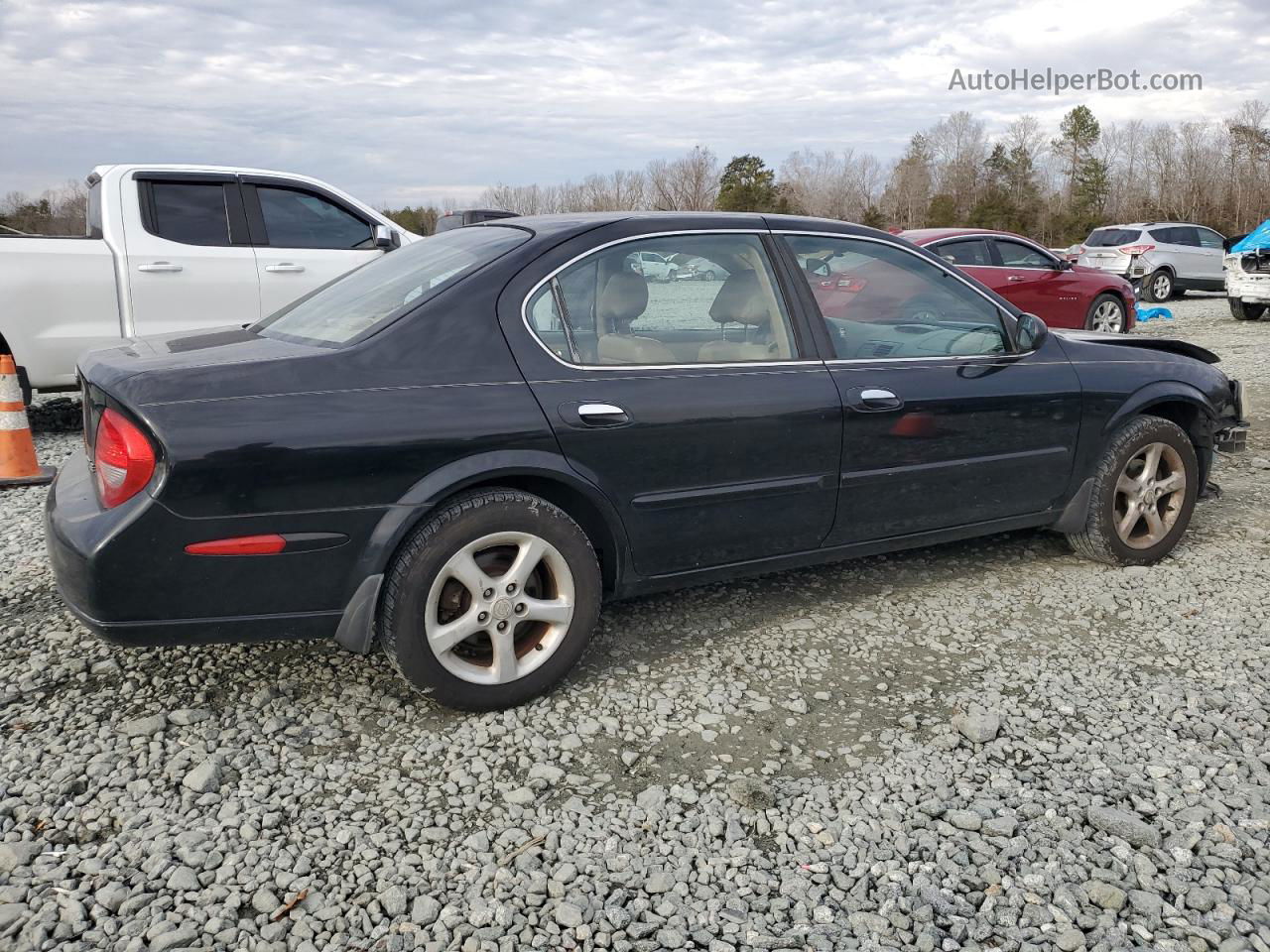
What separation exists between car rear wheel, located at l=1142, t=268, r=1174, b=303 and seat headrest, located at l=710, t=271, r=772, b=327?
18.8 m

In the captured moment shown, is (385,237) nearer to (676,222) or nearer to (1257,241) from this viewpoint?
(676,222)

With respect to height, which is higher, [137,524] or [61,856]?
[137,524]

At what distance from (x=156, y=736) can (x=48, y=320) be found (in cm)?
501

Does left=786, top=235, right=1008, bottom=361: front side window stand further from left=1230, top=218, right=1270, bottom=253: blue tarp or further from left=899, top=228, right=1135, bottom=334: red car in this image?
left=1230, top=218, right=1270, bottom=253: blue tarp

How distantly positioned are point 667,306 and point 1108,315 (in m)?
11.0

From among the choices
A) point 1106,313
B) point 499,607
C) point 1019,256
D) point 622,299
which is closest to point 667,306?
point 622,299

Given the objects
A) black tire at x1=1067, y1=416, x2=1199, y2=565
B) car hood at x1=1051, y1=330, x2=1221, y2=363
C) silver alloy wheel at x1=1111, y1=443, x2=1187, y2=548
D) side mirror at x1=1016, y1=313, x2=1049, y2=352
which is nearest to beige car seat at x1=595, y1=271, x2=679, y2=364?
side mirror at x1=1016, y1=313, x2=1049, y2=352

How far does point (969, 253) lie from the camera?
11.3m

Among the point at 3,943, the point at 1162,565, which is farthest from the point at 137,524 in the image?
the point at 1162,565

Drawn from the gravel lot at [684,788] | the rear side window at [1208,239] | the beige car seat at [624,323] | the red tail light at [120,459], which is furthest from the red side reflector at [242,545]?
the rear side window at [1208,239]

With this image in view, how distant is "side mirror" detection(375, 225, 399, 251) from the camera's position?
7562mm

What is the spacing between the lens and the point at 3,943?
84.0 inches

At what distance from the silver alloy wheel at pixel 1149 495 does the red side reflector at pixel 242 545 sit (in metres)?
3.56

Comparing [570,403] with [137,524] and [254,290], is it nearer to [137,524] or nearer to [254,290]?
[137,524]
